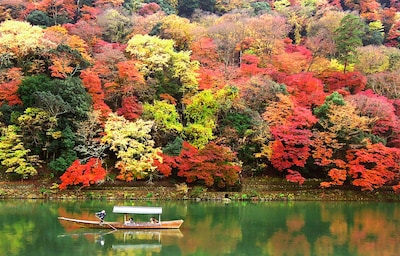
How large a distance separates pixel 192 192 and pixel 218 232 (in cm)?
1145

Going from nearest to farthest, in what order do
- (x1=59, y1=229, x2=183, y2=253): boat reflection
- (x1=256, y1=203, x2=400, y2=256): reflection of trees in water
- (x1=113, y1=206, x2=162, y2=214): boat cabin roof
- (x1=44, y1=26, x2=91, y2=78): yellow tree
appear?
1. (x1=256, y1=203, x2=400, y2=256): reflection of trees in water
2. (x1=59, y1=229, x2=183, y2=253): boat reflection
3. (x1=113, y1=206, x2=162, y2=214): boat cabin roof
4. (x1=44, y1=26, x2=91, y2=78): yellow tree

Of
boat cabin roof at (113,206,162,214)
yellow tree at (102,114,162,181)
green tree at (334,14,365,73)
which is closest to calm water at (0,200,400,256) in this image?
boat cabin roof at (113,206,162,214)

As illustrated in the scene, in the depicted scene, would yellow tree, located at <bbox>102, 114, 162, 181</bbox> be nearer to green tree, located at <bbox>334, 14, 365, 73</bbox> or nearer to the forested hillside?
the forested hillside

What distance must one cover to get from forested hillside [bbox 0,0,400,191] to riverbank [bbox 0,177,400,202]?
0.92m

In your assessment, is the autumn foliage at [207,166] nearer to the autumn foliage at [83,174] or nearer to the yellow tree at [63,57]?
the autumn foliage at [83,174]

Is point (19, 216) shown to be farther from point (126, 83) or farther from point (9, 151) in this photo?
point (126, 83)

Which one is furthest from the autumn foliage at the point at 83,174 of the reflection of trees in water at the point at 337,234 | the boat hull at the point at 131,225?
the reflection of trees in water at the point at 337,234

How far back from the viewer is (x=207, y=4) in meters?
65.0

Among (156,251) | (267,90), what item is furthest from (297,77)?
(156,251)

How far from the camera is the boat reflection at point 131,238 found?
1752 cm

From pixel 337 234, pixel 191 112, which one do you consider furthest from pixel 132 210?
pixel 191 112

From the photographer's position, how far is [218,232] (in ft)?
67.8

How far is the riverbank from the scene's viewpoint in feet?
101

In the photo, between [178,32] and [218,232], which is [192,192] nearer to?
[218,232]
